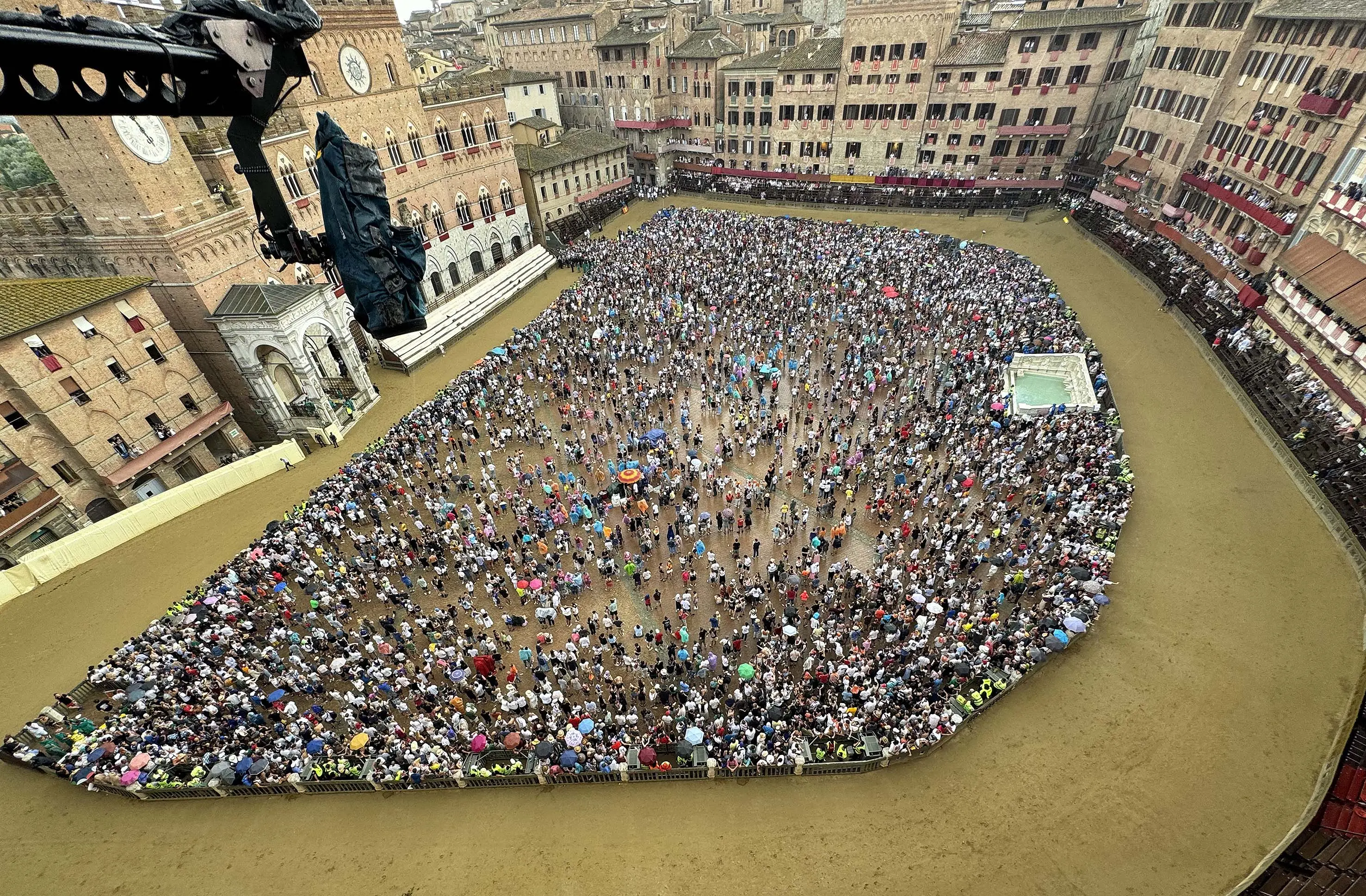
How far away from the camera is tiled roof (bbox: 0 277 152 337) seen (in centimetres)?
2198

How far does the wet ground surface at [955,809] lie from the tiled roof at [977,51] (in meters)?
44.4

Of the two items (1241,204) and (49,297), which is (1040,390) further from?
(49,297)

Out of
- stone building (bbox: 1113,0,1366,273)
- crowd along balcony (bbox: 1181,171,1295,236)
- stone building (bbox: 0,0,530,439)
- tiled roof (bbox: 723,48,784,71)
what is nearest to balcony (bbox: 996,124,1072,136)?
stone building (bbox: 1113,0,1366,273)

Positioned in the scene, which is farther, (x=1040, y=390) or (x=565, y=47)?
(x=565, y=47)

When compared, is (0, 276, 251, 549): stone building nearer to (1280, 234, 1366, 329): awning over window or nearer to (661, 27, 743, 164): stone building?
(661, 27, 743, 164): stone building

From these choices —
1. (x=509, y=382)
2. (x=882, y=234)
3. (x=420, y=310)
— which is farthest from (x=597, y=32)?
(x=420, y=310)

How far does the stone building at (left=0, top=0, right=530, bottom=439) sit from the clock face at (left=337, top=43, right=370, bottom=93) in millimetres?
68

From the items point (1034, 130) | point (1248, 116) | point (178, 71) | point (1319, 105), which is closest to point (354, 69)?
point (178, 71)

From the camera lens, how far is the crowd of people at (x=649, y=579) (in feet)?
54.7

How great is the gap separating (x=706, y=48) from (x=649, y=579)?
56.3 m

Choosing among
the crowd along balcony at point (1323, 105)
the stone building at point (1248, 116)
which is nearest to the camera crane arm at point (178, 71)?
the crowd along balcony at point (1323, 105)

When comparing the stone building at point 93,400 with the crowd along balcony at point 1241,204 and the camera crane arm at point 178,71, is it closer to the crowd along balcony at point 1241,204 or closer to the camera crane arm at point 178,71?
the camera crane arm at point 178,71

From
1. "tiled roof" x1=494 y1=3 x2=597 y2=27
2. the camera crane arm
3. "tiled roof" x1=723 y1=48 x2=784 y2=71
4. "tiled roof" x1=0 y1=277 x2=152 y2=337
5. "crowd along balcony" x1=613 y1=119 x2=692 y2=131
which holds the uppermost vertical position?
"tiled roof" x1=494 y1=3 x2=597 y2=27

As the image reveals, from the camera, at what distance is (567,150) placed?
178ft
